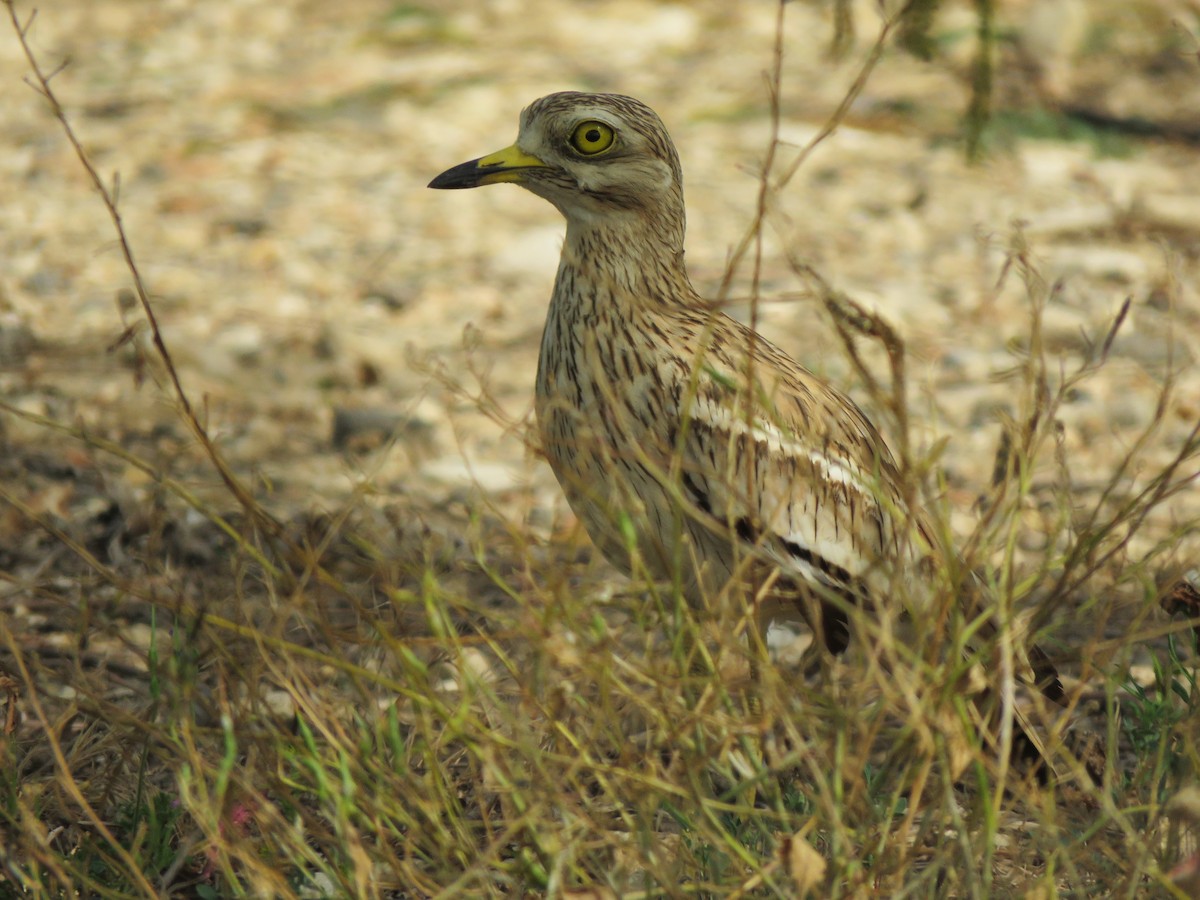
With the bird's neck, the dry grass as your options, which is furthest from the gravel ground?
the dry grass

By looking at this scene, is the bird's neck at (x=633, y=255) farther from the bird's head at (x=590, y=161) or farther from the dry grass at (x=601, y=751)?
the dry grass at (x=601, y=751)

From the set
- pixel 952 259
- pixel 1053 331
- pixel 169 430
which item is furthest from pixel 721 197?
pixel 169 430

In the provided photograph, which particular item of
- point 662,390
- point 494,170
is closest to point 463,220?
point 494,170

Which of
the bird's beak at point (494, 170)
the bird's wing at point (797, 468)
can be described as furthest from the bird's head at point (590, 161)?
the bird's wing at point (797, 468)

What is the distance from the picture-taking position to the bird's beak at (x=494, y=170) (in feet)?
10.2

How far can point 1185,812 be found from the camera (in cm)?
178

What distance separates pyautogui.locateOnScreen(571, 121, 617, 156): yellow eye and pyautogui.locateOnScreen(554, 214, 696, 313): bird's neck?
144 millimetres

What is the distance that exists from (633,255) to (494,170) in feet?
1.11

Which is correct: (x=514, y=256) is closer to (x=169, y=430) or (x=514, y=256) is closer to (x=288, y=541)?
(x=169, y=430)

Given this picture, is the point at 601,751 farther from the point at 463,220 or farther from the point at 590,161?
the point at 463,220

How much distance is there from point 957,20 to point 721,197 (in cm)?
222

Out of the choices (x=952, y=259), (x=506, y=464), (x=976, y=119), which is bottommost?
(x=506, y=464)

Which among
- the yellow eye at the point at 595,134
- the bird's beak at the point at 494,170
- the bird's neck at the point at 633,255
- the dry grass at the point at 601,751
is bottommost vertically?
the dry grass at the point at 601,751

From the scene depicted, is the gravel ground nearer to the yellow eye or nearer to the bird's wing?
the bird's wing
